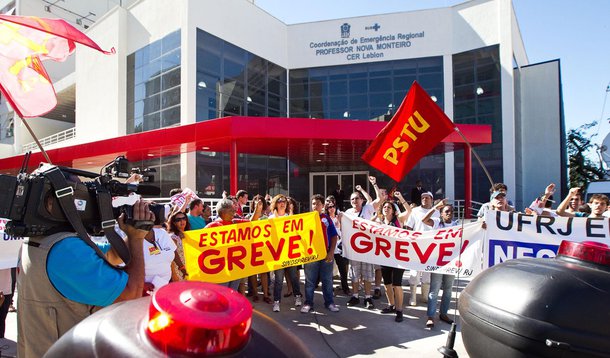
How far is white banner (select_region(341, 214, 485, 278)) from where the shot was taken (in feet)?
16.3

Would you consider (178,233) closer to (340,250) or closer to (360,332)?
(360,332)

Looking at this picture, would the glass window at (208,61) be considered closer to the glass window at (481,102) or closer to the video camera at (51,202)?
the glass window at (481,102)

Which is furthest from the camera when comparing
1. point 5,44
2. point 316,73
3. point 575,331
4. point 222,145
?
point 316,73

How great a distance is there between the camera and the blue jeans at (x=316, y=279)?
5887 millimetres

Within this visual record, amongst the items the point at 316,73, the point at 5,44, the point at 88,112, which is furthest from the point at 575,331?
the point at 88,112

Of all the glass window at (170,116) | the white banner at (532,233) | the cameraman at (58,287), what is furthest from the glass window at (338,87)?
the cameraman at (58,287)

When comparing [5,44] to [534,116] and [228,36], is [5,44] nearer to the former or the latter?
[228,36]

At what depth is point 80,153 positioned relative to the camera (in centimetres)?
1543

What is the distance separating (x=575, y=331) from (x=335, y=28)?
835 inches

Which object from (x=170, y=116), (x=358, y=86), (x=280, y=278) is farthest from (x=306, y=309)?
(x=358, y=86)

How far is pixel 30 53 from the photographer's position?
4637 millimetres

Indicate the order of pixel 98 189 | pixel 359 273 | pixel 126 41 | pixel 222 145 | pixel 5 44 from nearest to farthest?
pixel 98 189
pixel 5 44
pixel 359 273
pixel 222 145
pixel 126 41

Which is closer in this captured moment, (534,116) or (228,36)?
(228,36)

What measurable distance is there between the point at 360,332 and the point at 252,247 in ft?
6.00
